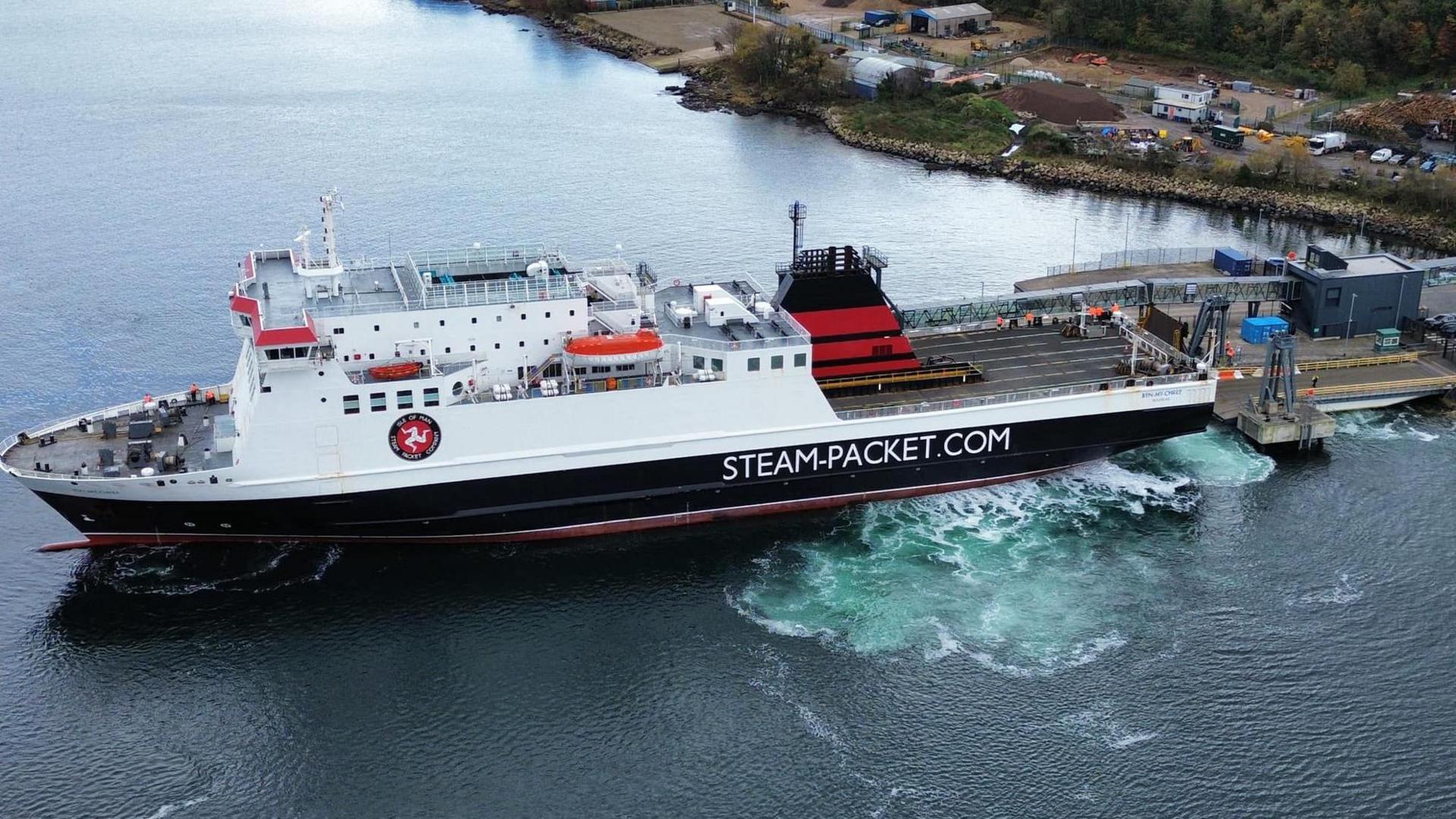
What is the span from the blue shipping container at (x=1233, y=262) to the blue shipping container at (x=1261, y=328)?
16.0 feet

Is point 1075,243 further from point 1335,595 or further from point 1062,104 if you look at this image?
point 1335,595

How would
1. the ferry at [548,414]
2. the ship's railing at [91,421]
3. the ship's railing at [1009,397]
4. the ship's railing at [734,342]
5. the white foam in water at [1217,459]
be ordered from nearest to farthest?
the ship's railing at [91,421] → the ferry at [548,414] → the ship's railing at [734,342] → the ship's railing at [1009,397] → the white foam in water at [1217,459]

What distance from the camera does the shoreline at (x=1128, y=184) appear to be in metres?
68.7

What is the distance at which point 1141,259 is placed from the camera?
5866 centimetres

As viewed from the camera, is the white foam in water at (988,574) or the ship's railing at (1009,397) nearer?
the white foam in water at (988,574)

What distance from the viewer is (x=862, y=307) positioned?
4338 cm

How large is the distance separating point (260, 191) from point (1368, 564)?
5797 centimetres

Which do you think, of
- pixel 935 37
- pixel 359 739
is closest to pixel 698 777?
pixel 359 739

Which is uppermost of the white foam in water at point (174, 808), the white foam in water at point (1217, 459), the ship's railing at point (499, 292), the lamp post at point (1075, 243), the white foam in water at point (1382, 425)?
the ship's railing at point (499, 292)

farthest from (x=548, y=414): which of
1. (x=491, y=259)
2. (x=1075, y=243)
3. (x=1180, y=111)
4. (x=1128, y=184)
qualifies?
(x=1180, y=111)

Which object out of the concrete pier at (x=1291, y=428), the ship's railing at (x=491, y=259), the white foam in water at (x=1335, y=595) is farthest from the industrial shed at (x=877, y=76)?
the white foam in water at (x=1335, y=595)

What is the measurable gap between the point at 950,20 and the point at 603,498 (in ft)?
253

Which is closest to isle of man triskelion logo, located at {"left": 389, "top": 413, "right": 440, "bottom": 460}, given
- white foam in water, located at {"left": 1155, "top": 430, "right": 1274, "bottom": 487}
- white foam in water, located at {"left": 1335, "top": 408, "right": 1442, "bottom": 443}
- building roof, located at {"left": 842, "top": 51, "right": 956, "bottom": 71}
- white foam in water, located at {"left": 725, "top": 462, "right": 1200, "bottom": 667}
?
white foam in water, located at {"left": 725, "top": 462, "right": 1200, "bottom": 667}

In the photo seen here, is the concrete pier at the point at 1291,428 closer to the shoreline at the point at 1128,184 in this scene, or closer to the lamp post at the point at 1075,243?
the lamp post at the point at 1075,243
